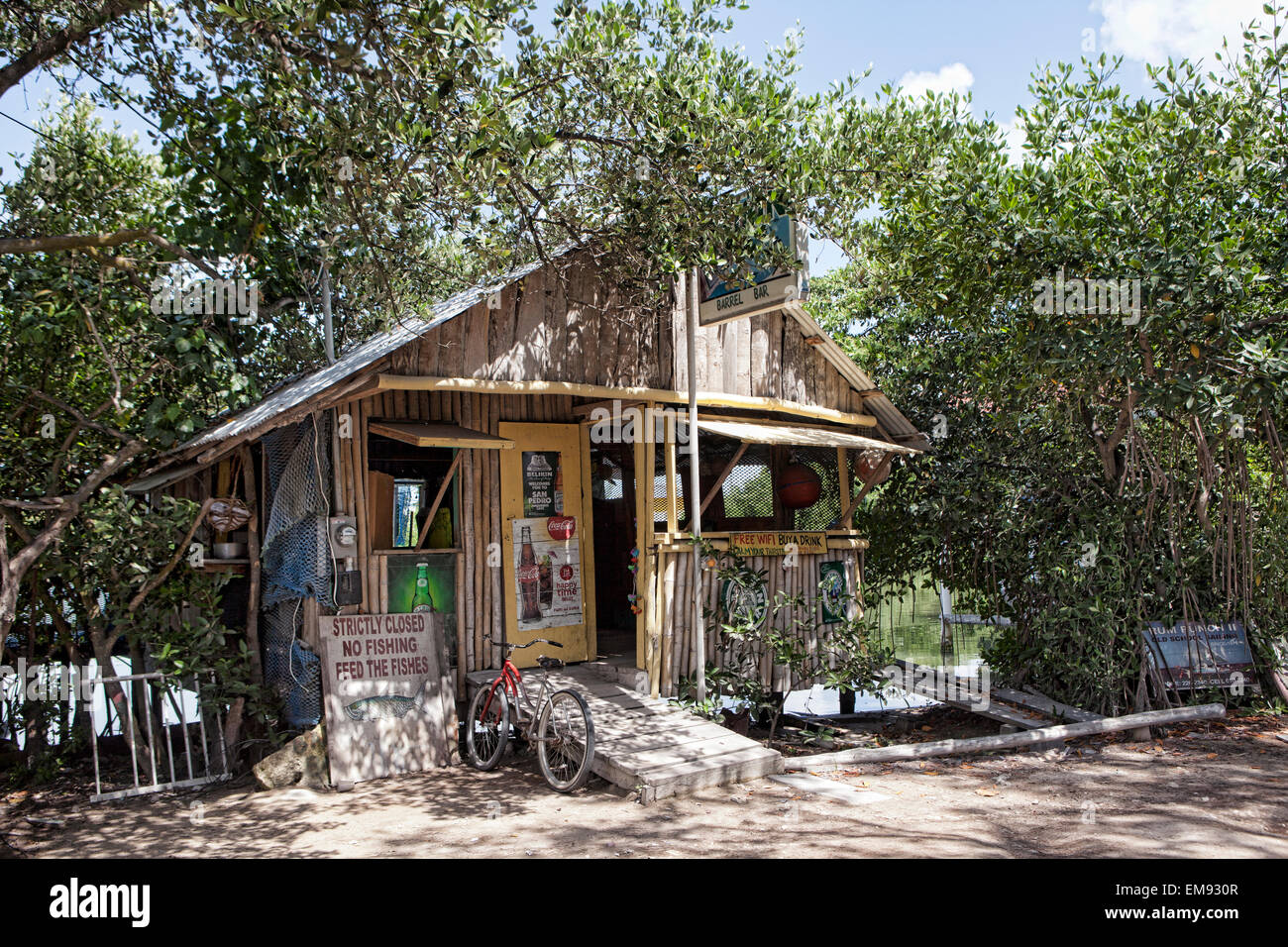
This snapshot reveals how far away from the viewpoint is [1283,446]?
8.95 metres

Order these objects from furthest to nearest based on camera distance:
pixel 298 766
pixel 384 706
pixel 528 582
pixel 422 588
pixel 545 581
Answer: pixel 545 581, pixel 528 582, pixel 422 588, pixel 384 706, pixel 298 766

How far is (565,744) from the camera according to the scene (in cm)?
726

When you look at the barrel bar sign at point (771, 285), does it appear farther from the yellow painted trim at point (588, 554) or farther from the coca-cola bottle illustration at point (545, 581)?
the coca-cola bottle illustration at point (545, 581)

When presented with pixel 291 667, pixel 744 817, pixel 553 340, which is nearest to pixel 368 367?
pixel 553 340

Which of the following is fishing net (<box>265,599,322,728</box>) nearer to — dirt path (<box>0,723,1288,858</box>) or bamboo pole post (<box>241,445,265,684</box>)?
bamboo pole post (<box>241,445,265,684</box>)

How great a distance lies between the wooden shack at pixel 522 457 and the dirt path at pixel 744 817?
5.26 ft

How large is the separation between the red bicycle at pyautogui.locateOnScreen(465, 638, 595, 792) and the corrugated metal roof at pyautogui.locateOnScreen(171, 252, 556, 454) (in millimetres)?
2622

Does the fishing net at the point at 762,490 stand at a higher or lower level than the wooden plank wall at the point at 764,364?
lower

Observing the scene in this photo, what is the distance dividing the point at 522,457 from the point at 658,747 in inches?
127

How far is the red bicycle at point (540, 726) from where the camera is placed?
23.5ft

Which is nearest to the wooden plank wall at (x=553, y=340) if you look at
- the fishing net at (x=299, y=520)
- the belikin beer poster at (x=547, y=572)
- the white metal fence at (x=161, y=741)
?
the fishing net at (x=299, y=520)

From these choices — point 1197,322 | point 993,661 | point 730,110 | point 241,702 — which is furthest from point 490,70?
point 993,661

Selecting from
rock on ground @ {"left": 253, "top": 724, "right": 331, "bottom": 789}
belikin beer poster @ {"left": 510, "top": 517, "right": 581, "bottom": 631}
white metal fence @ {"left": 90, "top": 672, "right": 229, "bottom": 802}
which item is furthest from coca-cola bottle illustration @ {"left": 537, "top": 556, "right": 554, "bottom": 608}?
white metal fence @ {"left": 90, "top": 672, "right": 229, "bottom": 802}

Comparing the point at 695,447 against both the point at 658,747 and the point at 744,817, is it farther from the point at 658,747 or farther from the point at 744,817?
the point at 744,817
